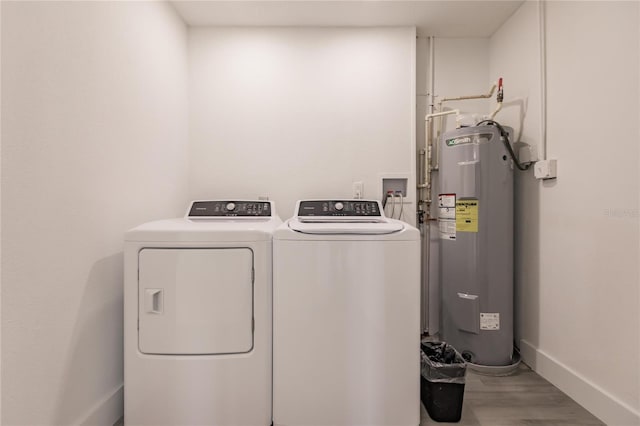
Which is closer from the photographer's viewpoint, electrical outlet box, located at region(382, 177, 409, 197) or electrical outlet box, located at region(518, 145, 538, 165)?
electrical outlet box, located at region(518, 145, 538, 165)

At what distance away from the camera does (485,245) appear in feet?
6.20

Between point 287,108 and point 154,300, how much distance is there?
159 cm

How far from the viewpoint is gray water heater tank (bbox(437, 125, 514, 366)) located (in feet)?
6.17

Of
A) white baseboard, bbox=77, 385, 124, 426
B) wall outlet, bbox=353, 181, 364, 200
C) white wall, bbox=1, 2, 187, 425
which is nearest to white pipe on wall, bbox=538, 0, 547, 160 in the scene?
wall outlet, bbox=353, 181, 364, 200

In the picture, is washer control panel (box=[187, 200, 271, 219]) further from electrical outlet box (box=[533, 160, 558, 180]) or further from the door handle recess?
electrical outlet box (box=[533, 160, 558, 180])

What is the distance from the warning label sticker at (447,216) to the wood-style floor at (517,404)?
2.85ft

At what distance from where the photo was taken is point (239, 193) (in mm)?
2293

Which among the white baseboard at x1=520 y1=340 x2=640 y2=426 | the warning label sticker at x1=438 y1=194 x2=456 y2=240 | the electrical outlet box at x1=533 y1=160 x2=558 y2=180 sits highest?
the electrical outlet box at x1=533 y1=160 x2=558 y2=180

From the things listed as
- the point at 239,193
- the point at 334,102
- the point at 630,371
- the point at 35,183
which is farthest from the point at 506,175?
the point at 35,183

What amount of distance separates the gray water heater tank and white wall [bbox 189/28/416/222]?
51cm

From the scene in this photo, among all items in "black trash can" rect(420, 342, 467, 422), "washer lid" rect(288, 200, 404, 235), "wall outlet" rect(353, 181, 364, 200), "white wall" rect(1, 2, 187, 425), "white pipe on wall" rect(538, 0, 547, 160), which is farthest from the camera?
"wall outlet" rect(353, 181, 364, 200)

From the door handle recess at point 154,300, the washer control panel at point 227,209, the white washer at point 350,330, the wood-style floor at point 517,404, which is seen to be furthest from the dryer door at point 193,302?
the wood-style floor at point 517,404

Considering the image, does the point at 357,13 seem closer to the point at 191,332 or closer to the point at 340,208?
the point at 340,208

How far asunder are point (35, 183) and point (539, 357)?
2.64 meters
